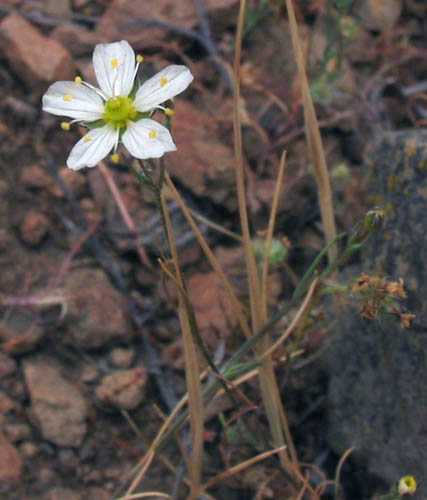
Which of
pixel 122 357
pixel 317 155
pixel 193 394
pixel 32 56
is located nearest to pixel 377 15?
pixel 317 155

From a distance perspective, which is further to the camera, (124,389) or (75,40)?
(75,40)

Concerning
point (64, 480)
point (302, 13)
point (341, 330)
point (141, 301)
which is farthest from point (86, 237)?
point (302, 13)

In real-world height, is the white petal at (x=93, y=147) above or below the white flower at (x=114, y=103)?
below

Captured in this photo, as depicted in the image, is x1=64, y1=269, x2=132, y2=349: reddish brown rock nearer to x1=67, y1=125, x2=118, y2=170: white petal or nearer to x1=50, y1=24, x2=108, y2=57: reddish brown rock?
x1=67, y1=125, x2=118, y2=170: white petal

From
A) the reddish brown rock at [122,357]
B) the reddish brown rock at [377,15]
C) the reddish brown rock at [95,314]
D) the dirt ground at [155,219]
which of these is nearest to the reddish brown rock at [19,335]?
the dirt ground at [155,219]

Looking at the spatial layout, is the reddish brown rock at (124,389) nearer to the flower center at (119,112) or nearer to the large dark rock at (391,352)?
the large dark rock at (391,352)

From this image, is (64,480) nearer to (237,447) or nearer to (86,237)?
(237,447)

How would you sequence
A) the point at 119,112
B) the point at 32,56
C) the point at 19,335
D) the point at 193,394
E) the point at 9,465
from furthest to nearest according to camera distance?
the point at 32,56 → the point at 19,335 → the point at 9,465 → the point at 193,394 → the point at 119,112

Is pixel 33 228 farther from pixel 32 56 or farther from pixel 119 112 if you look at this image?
pixel 119 112
